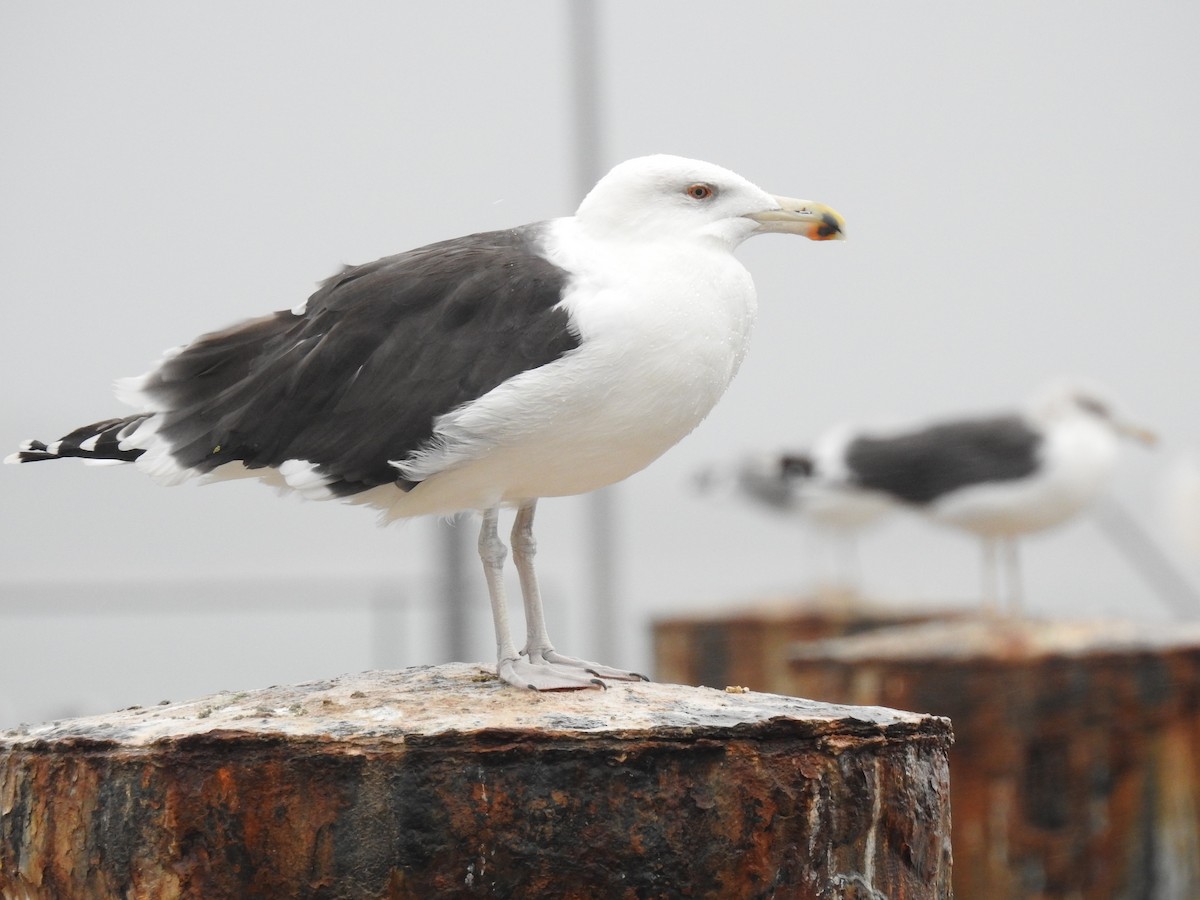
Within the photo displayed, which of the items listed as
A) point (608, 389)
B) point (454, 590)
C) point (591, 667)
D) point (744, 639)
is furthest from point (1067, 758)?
point (454, 590)

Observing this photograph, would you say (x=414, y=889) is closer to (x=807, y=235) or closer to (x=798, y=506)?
(x=807, y=235)

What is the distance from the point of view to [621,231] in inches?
173

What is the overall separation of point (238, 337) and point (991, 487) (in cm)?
862

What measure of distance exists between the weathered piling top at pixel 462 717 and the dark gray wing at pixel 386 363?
1.86 feet

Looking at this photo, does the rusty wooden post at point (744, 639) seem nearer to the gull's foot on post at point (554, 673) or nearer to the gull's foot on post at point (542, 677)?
the gull's foot on post at point (554, 673)

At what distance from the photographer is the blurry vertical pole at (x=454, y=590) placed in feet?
41.4

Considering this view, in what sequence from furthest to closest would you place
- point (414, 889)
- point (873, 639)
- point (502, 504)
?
point (873, 639), point (502, 504), point (414, 889)

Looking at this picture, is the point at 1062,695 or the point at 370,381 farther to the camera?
the point at 1062,695

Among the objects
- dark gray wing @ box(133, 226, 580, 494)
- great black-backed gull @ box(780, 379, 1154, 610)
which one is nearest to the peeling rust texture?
dark gray wing @ box(133, 226, 580, 494)

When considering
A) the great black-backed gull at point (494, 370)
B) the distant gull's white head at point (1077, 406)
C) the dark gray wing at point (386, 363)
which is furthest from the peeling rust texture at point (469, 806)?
the distant gull's white head at point (1077, 406)

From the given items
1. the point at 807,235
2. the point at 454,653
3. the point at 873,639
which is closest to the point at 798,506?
the point at 454,653

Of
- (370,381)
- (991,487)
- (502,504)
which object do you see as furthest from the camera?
(991,487)

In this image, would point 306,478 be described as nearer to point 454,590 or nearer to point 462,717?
point 462,717

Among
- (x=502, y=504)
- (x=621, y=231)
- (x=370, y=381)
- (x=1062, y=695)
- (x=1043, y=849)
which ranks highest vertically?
(x=621, y=231)
